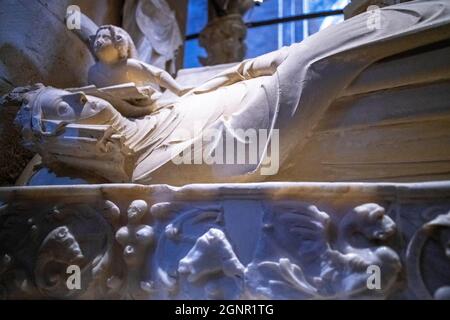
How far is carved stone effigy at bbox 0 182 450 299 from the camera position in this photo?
105 cm

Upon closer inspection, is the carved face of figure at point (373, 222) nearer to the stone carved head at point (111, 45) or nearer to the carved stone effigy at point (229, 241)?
the carved stone effigy at point (229, 241)

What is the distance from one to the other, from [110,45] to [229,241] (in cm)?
125

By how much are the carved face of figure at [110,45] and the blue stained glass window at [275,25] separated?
404 centimetres

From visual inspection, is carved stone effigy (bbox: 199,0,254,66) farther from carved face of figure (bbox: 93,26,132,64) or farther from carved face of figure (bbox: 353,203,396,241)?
carved face of figure (bbox: 353,203,396,241)

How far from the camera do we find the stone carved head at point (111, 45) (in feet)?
6.40

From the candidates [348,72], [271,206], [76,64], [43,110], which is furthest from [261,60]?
[76,64]

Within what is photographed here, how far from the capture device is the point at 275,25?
19.7ft

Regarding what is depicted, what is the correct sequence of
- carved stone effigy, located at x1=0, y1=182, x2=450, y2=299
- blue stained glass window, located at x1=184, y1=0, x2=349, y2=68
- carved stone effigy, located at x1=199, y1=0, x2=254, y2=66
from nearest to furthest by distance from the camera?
carved stone effigy, located at x1=0, y1=182, x2=450, y2=299 < carved stone effigy, located at x1=199, y1=0, x2=254, y2=66 < blue stained glass window, located at x1=184, y1=0, x2=349, y2=68

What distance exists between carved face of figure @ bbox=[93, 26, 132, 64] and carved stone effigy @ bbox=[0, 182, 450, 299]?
2.78 feet

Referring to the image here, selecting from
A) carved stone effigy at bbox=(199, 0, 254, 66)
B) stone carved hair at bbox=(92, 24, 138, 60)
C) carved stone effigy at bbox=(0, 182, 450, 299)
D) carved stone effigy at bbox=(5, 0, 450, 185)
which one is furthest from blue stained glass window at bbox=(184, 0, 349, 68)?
carved stone effigy at bbox=(0, 182, 450, 299)

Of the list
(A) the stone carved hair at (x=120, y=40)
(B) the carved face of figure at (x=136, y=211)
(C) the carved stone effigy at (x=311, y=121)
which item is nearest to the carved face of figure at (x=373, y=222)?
(C) the carved stone effigy at (x=311, y=121)

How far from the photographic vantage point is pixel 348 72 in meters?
1.41

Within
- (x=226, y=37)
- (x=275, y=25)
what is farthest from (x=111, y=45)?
(x=275, y=25)

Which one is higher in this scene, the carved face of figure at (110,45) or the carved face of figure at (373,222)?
the carved face of figure at (110,45)
